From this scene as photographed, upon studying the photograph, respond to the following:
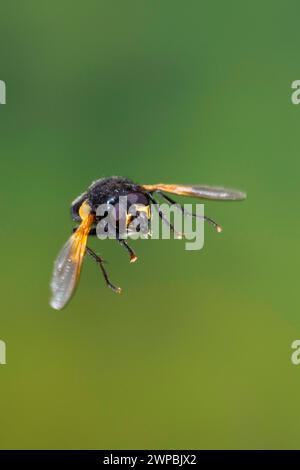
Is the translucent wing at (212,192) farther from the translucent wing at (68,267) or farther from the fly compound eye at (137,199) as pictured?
the translucent wing at (68,267)

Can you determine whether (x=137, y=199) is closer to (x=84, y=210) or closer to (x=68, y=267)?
(x=84, y=210)

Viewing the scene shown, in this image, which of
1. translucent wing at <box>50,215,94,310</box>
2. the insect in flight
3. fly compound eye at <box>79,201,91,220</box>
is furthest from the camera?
fly compound eye at <box>79,201,91,220</box>

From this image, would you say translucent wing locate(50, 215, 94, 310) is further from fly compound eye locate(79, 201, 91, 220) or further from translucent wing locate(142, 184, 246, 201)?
translucent wing locate(142, 184, 246, 201)

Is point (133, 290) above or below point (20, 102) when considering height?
below

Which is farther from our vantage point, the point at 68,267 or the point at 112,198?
the point at 112,198

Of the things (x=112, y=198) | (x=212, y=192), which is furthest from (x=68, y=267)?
(x=212, y=192)

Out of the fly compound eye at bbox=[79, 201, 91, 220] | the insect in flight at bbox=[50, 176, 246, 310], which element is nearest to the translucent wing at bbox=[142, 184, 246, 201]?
the insect in flight at bbox=[50, 176, 246, 310]

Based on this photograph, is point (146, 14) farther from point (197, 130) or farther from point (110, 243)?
point (110, 243)

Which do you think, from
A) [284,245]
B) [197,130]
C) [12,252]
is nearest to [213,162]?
[197,130]
